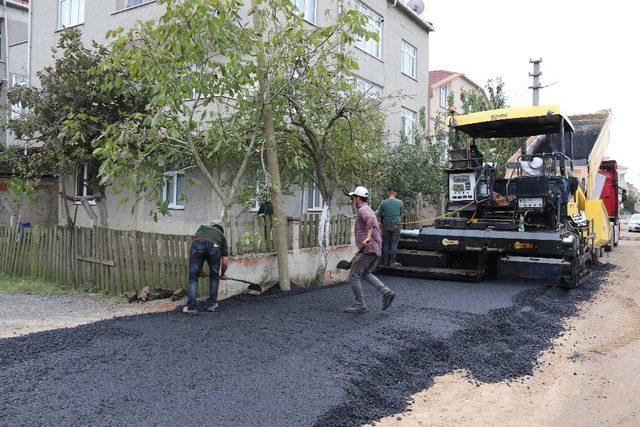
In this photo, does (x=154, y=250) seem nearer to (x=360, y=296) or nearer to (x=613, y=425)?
(x=360, y=296)

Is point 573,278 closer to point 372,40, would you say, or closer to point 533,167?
point 533,167

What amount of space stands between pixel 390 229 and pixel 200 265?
4.55 m

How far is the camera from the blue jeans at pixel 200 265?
766 cm

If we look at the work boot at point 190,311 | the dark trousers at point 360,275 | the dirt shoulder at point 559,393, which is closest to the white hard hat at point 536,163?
the dirt shoulder at point 559,393

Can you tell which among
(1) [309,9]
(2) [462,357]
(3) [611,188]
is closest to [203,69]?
(2) [462,357]

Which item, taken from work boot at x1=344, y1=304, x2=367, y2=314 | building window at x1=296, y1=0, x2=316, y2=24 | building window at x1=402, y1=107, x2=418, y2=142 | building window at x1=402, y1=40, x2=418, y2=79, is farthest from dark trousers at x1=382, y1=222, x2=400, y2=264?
building window at x1=402, y1=40, x2=418, y2=79

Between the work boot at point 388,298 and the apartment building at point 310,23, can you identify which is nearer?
the work boot at point 388,298

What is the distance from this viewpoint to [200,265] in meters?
7.80

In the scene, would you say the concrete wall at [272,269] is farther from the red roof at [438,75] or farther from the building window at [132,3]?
the red roof at [438,75]

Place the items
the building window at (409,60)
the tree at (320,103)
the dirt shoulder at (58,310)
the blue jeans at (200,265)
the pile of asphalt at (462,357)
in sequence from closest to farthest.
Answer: the pile of asphalt at (462,357)
the blue jeans at (200,265)
the dirt shoulder at (58,310)
the tree at (320,103)
the building window at (409,60)

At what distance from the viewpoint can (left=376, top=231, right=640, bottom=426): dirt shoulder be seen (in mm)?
4793

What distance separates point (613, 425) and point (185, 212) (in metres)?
11.3

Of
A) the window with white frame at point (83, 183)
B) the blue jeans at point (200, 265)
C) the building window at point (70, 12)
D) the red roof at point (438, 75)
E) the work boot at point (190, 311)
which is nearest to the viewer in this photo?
the work boot at point (190, 311)

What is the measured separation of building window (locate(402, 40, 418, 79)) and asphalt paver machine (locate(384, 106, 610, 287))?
1148 centimetres
